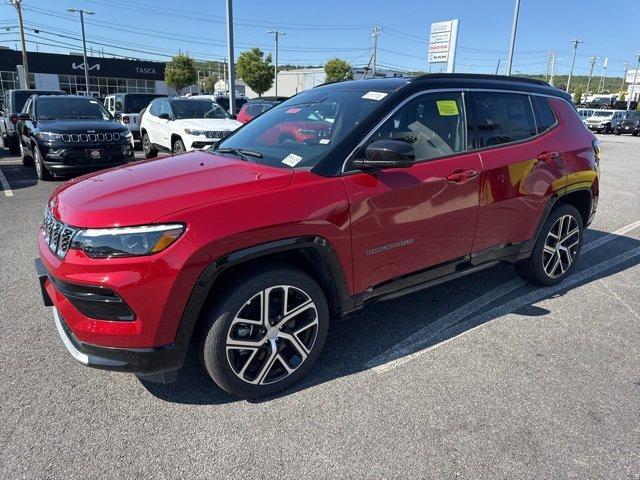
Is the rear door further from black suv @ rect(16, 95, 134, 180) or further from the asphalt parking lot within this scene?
black suv @ rect(16, 95, 134, 180)

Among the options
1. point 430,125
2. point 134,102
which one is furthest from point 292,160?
point 134,102

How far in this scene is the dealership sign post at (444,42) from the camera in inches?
1172

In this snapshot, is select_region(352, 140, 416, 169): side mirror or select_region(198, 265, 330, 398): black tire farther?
select_region(352, 140, 416, 169): side mirror

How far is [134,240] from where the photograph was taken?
225cm

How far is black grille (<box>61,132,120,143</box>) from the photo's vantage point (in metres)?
9.02

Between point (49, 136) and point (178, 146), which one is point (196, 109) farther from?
point (49, 136)

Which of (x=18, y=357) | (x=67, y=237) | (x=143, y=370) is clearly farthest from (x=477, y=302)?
(x=18, y=357)

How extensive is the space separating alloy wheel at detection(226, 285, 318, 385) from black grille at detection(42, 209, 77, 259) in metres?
0.94

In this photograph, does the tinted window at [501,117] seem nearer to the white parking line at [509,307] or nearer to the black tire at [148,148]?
the white parking line at [509,307]

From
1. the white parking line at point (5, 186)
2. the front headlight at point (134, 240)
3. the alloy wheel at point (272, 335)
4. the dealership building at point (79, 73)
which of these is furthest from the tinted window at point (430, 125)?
the dealership building at point (79, 73)

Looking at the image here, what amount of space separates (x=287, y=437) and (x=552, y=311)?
2605 millimetres

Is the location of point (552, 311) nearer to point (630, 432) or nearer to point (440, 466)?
point (630, 432)

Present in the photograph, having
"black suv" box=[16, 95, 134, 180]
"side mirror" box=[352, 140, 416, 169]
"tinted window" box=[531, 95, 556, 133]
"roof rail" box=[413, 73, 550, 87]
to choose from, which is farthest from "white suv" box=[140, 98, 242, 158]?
"side mirror" box=[352, 140, 416, 169]

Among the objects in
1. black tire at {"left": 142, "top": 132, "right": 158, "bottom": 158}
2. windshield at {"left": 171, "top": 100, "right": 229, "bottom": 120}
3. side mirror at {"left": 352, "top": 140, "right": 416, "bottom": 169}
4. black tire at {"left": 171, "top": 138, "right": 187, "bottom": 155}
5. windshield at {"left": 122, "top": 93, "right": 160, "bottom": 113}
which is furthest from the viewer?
windshield at {"left": 122, "top": 93, "right": 160, "bottom": 113}
